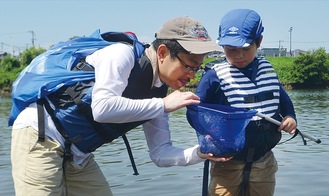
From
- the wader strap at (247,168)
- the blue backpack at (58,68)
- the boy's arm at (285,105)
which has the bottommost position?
the wader strap at (247,168)

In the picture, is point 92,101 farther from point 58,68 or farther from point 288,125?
point 288,125

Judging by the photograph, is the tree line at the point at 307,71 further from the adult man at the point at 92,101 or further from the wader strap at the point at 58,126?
the wader strap at the point at 58,126

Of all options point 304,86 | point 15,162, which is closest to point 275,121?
point 15,162

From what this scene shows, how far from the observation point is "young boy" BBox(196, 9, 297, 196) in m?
3.72

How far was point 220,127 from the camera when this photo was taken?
3271 mm

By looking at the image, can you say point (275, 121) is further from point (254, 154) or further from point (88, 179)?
point (88, 179)

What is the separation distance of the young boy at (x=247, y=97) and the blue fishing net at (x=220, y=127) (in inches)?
14.3

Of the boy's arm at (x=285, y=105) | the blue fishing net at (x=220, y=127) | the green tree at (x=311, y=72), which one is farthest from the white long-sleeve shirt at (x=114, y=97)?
the green tree at (x=311, y=72)

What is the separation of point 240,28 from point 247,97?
51 cm

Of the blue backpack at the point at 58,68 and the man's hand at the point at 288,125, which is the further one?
the man's hand at the point at 288,125

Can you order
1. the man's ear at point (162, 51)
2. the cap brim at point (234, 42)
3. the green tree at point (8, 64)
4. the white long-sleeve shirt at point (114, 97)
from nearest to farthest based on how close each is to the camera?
the white long-sleeve shirt at point (114, 97)
the man's ear at point (162, 51)
the cap brim at point (234, 42)
the green tree at point (8, 64)

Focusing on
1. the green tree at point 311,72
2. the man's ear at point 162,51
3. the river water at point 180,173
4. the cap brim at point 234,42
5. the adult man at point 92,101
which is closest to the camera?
the adult man at point 92,101

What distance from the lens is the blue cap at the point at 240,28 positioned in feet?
12.1

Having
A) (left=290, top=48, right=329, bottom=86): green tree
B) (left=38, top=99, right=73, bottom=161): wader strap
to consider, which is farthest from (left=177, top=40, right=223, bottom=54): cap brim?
(left=290, top=48, right=329, bottom=86): green tree
